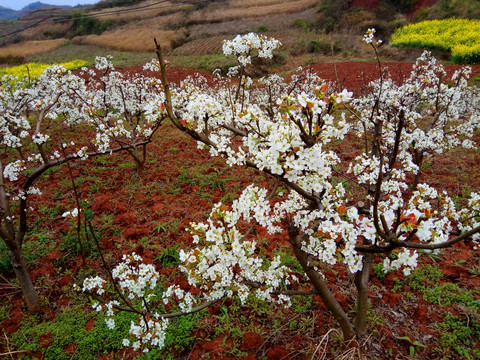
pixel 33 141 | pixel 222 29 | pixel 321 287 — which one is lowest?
pixel 321 287

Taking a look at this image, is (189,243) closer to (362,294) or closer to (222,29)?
(362,294)

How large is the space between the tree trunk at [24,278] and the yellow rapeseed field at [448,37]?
19846 millimetres

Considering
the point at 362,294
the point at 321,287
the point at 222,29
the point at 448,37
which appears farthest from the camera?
the point at 222,29

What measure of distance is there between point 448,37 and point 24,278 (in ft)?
77.8

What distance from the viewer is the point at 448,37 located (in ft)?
58.7

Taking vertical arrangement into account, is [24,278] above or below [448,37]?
below

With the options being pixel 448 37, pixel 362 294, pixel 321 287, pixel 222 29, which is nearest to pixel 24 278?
pixel 321 287

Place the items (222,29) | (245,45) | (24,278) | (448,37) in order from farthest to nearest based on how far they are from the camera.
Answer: (222,29) → (448,37) → (245,45) → (24,278)

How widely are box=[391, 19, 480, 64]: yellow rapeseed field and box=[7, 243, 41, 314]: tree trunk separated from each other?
19846 mm

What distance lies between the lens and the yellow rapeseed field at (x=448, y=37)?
596 inches

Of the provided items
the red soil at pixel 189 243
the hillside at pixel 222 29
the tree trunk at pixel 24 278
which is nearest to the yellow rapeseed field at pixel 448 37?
the hillside at pixel 222 29

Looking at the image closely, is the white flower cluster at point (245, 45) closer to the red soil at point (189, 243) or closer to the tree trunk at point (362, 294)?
the red soil at point (189, 243)

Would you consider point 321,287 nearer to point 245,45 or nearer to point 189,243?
point 189,243

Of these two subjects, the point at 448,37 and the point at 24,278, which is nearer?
the point at 24,278
